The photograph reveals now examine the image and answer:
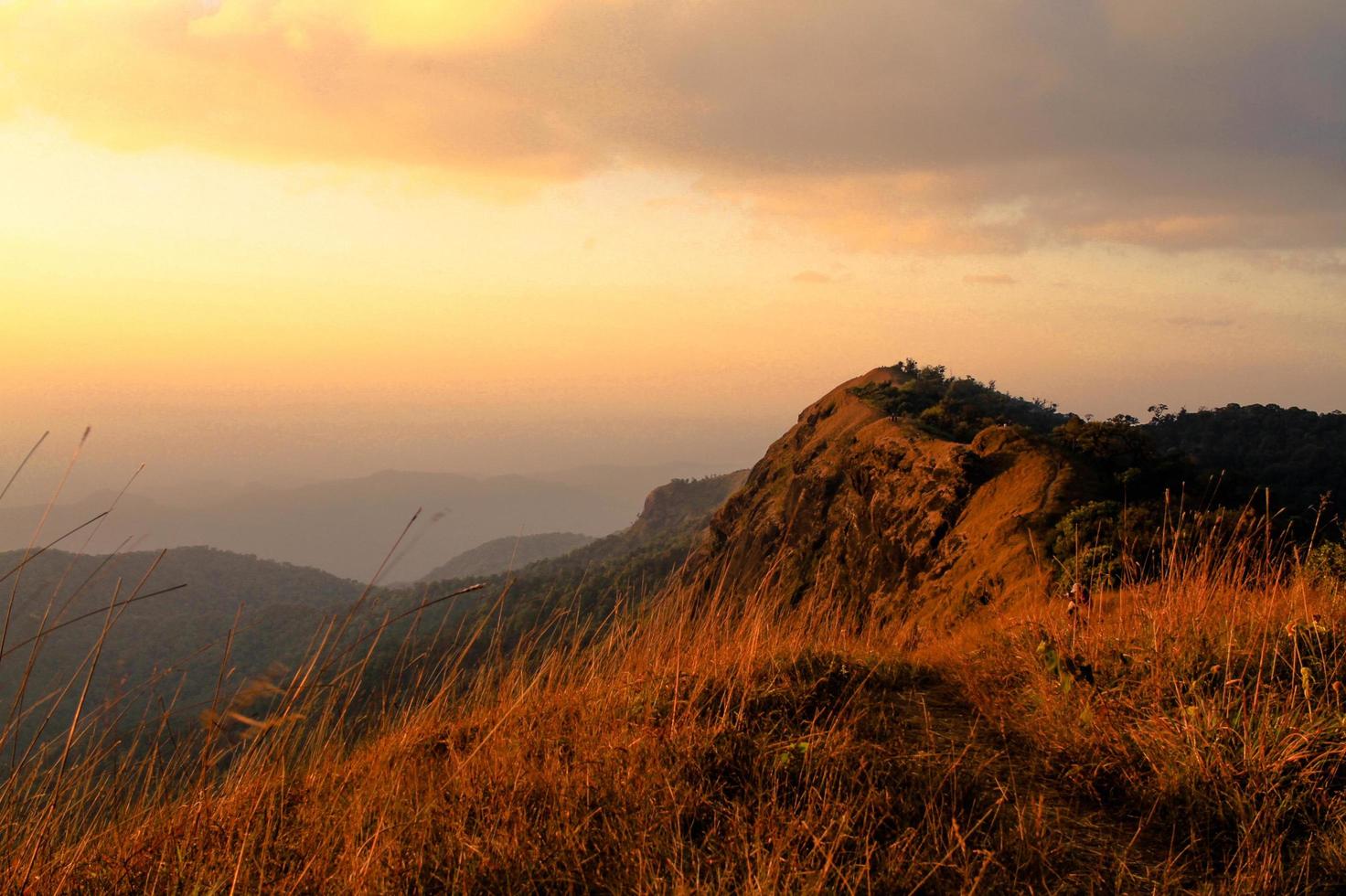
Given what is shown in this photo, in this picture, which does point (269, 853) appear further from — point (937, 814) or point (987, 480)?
point (987, 480)

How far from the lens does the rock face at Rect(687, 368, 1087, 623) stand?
1040 cm

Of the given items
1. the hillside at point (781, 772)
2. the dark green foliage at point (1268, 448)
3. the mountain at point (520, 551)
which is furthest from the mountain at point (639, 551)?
the mountain at point (520, 551)

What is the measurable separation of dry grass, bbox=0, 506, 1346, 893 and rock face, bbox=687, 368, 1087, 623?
1311 millimetres

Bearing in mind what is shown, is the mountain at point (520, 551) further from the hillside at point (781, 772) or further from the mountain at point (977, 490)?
the hillside at point (781, 772)

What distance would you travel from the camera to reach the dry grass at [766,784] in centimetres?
291

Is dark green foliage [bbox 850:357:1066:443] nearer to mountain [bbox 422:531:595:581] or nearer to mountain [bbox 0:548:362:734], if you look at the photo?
mountain [bbox 0:548:362:734]

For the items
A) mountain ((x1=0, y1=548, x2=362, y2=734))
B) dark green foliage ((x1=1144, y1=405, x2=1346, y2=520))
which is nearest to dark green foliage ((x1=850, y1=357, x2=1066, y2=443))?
dark green foliage ((x1=1144, y1=405, x2=1346, y2=520))

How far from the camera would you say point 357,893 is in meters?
2.74

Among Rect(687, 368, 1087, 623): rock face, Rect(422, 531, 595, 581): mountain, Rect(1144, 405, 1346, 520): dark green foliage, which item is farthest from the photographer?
Rect(422, 531, 595, 581): mountain

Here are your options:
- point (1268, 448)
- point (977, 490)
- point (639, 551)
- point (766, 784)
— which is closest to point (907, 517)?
point (977, 490)

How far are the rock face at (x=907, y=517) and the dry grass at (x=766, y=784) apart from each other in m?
1.31

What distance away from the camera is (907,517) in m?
14.1

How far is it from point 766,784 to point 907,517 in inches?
444

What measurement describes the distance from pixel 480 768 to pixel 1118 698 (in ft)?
10.4
